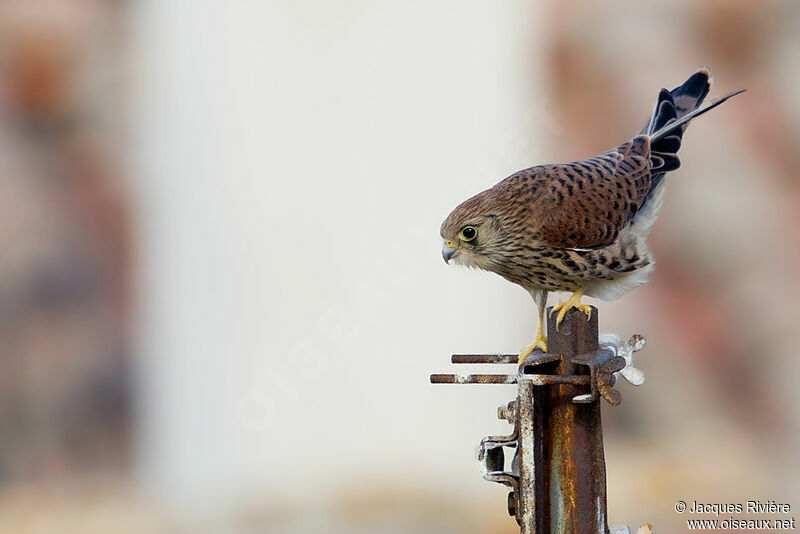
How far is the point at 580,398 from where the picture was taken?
3.19ft

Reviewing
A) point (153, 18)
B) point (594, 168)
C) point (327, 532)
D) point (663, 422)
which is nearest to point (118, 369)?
point (327, 532)

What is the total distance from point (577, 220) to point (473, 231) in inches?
6.4

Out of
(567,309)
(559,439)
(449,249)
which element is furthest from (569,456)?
(449,249)

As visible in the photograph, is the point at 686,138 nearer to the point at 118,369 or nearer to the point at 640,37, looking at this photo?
the point at 640,37

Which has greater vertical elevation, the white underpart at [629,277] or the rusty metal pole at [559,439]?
the white underpart at [629,277]

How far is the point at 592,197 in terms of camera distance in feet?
4.21

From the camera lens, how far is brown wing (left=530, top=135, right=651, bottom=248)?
124 cm

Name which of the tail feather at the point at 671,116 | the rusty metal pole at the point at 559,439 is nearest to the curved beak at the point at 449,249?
the rusty metal pole at the point at 559,439

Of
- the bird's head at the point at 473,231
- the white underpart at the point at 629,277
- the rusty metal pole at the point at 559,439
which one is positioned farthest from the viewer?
the white underpart at the point at 629,277

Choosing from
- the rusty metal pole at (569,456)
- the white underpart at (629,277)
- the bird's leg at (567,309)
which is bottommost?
the rusty metal pole at (569,456)

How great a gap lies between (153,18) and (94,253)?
4.11 ft

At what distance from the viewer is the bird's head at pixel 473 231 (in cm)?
119

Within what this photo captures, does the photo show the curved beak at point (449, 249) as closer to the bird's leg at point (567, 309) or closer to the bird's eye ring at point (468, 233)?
the bird's eye ring at point (468, 233)

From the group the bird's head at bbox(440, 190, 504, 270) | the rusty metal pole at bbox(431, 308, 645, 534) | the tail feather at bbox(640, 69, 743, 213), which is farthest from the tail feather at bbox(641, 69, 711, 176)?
the rusty metal pole at bbox(431, 308, 645, 534)
